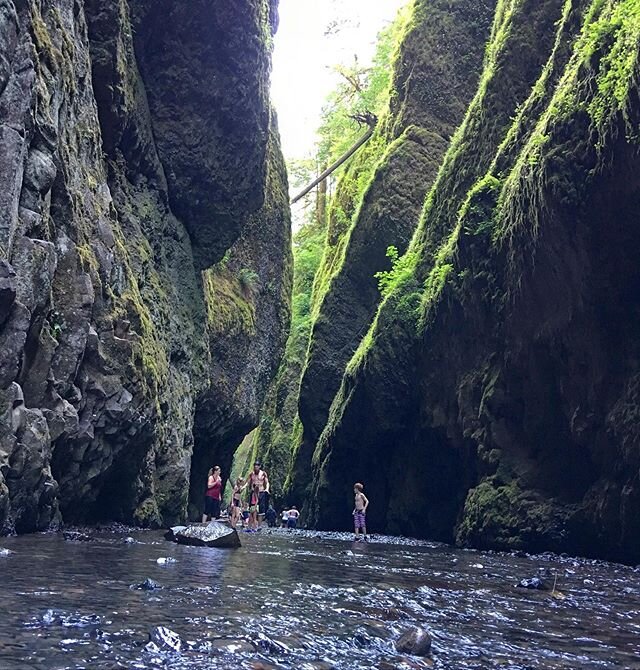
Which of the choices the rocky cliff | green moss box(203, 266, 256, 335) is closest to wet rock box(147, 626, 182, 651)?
green moss box(203, 266, 256, 335)

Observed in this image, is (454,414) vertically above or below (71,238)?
below

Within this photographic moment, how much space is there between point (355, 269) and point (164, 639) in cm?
2326

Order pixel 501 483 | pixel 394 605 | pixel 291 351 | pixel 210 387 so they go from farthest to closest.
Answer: pixel 291 351
pixel 210 387
pixel 501 483
pixel 394 605

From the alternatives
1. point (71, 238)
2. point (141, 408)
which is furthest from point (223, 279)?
point (71, 238)

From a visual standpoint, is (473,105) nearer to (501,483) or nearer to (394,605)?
(501,483)

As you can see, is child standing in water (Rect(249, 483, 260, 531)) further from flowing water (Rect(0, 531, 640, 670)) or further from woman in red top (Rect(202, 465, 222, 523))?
flowing water (Rect(0, 531, 640, 670))

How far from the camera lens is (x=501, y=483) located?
45.5 feet

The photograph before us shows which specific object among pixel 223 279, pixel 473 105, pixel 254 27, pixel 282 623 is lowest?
pixel 282 623

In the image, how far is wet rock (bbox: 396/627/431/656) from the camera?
12.6 ft

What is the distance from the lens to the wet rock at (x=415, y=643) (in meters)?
3.85

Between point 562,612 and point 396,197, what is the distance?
21088 mm

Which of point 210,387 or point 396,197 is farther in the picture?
point 396,197

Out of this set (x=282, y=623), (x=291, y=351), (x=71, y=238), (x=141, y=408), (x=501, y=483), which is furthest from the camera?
(x=291, y=351)

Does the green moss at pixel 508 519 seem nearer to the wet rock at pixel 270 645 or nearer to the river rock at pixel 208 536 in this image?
the river rock at pixel 208 536
